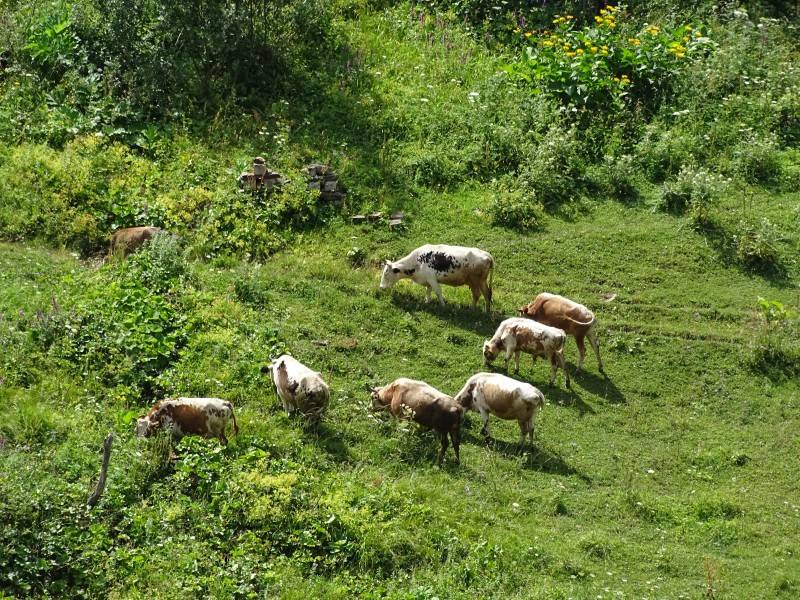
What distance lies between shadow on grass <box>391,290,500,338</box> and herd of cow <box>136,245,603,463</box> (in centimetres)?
20

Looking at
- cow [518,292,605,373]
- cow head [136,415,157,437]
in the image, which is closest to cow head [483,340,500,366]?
cow [518,292,605,373]

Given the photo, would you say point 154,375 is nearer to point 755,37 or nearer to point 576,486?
point 576,486

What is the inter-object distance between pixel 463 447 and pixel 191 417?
4107 mm

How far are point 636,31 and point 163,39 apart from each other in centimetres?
1261

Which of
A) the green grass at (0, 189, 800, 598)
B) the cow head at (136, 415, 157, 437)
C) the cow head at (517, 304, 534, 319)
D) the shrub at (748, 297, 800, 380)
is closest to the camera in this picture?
the green grass at (0, 189, 800, 598)

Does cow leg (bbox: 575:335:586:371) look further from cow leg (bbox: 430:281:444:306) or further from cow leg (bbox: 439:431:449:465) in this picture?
cow leg (bbox: 439:431:449:465)

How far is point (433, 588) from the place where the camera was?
12.9 metres

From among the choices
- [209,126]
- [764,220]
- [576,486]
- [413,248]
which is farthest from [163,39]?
[576,486]

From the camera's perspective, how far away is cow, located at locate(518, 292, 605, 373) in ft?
62.5

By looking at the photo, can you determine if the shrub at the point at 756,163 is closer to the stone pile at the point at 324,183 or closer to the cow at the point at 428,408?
the stone pile at the point at 324,183

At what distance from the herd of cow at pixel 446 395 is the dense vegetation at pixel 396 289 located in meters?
0.36

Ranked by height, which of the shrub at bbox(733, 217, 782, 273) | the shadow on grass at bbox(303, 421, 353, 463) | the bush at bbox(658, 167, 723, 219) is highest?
the bush at bbox(658, 167, 723, 219)

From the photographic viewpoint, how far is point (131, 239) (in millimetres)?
20953

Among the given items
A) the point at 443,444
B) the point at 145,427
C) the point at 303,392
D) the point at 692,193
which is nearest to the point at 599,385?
the point at 443,444
